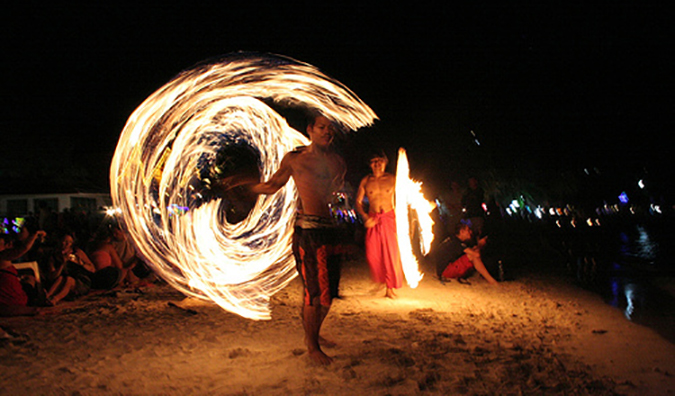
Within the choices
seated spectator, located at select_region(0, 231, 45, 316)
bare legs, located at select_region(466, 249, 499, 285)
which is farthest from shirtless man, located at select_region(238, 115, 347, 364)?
bare legs, located at select_region(466, 249, 499, 285)

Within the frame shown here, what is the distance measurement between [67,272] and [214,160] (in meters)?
2.75

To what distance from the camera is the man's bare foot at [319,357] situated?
4.08 meters

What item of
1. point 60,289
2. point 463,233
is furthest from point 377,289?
point 60,289

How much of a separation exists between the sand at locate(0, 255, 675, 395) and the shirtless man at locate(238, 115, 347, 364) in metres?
0.39

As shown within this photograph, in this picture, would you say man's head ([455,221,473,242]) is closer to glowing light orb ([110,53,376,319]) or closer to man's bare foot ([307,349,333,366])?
glowing light orb ([110,53,376,319])

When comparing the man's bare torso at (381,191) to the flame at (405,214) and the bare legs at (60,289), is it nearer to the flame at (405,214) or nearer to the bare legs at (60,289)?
the flame at (405,214)

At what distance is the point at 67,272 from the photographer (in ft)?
25.0

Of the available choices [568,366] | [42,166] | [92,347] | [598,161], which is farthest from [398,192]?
[42,166]

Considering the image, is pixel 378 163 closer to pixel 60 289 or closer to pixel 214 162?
pixel 214 162

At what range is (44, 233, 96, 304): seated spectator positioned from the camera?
7.05m

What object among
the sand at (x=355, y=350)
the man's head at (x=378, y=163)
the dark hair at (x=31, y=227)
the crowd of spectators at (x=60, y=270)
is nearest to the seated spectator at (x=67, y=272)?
the crowd of spectators at (x=60, y=270)

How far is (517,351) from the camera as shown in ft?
14.2

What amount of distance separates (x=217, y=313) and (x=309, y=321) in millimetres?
2360

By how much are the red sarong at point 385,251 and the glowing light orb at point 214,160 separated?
1.31 metres
